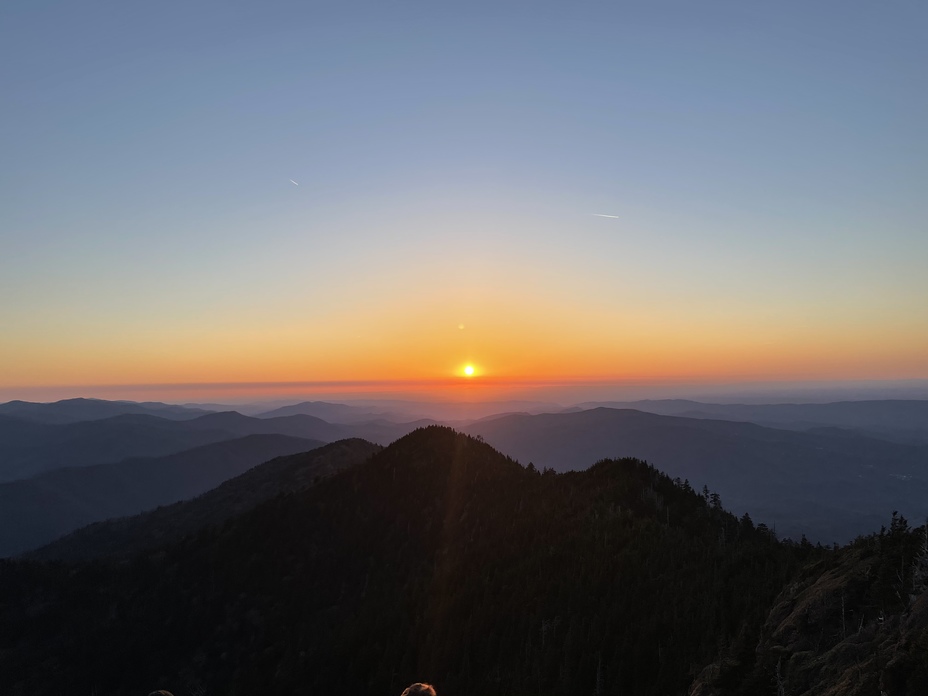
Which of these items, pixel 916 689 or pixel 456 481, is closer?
pixel 916 689

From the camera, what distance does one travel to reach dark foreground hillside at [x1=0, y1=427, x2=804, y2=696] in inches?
3275

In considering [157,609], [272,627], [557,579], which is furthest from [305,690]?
[157,609]

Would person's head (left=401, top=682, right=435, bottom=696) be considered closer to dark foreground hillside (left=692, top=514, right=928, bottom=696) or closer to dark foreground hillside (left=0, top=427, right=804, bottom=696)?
dark foreground hillside (left=692, top=514, right=928, bottom=696)

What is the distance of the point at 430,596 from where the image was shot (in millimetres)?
139125

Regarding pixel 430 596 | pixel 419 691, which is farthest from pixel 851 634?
pixel 430 596

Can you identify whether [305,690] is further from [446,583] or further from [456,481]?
[456,481]

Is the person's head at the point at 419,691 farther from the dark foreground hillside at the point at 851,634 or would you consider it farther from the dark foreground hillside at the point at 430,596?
the dark foreground hillside at the point at 430,596

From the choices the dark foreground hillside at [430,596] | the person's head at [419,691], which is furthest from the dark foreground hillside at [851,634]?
the person's head at [419,691]

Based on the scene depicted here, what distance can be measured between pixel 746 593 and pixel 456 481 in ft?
412

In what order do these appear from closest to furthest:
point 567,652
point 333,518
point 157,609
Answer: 1. point 567,652
2. point 157,609
3. point 333,518

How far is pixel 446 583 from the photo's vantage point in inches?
5463

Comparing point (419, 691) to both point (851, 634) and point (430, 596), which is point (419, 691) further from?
point (430, 596)

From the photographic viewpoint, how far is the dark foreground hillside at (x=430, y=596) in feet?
273

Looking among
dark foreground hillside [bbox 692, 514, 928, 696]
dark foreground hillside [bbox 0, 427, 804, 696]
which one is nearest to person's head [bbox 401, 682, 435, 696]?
dark foreground hillside [bbox 692, 514, 928, 696]
